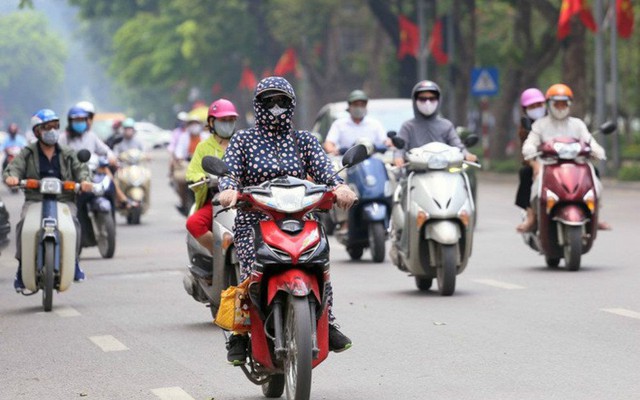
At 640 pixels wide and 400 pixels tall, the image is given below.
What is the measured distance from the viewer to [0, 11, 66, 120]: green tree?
582 ft

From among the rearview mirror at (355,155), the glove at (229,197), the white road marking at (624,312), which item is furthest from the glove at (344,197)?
the white road marking at (624,312)

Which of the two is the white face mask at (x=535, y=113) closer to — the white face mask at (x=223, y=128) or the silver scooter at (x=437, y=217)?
the silver scooter at (x=437, y=217)

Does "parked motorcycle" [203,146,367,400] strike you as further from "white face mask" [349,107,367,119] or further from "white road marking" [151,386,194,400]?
"white face mask" [349,107,367,119]

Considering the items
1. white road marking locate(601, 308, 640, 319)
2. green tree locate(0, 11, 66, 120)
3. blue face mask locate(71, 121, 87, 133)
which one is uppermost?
green tree locate(0, 11, 66, 120)

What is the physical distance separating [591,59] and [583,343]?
40087mm

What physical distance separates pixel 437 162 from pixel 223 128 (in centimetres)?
244

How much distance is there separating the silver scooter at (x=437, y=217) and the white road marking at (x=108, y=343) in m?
3.01

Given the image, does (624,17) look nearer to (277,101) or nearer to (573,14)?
(573,14)

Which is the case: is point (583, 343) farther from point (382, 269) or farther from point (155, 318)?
point (382, 269)

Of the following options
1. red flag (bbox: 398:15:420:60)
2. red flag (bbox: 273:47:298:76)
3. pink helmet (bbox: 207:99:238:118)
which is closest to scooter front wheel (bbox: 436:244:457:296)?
pink helmet (bbox: 207:99:238:118)

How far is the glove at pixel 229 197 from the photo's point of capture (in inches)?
292

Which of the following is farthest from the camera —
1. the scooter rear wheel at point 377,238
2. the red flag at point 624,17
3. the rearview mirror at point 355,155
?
the red flag at point 624,17

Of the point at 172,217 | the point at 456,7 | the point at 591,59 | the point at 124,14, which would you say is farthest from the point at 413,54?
the point at 124,14

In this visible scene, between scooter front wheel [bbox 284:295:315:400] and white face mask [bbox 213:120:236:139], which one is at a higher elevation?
white face mask [bbox 213:120:236:139]
